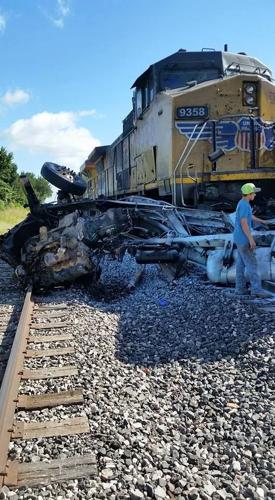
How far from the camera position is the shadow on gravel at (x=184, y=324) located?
4.29 metres

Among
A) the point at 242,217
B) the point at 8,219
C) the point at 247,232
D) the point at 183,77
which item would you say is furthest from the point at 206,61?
the point at 8,219

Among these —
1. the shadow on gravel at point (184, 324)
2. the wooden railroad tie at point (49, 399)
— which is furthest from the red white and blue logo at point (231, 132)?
the wooden railroad tie at point (49, 399)

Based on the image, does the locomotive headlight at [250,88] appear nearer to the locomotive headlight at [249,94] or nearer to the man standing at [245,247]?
the locomotive headlight at [249,94]

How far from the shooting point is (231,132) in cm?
827

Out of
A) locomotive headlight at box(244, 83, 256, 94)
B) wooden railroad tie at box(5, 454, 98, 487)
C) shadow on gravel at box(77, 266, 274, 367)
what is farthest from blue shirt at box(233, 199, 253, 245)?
wooden railroad tie at box(5, 454, 98, 487)

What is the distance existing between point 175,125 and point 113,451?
6314 mm

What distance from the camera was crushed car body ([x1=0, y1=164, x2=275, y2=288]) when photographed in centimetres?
711

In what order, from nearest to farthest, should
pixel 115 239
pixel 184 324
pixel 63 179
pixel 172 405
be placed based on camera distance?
pixel 172 405 → pixel 184 324 → pixel 115 239 → pixel 63 179

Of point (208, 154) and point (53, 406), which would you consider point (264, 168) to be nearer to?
point (208, 154)

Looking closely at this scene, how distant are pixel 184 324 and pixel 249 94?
201 inches

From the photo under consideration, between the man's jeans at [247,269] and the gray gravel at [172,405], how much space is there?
36cm

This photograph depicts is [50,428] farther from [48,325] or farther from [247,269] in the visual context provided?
[247,269]

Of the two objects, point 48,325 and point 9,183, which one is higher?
point 9,183

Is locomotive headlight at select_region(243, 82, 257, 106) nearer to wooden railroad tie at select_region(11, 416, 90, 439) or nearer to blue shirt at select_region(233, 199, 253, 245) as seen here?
blue shirt at select_region(233, 199, 253, 245)
